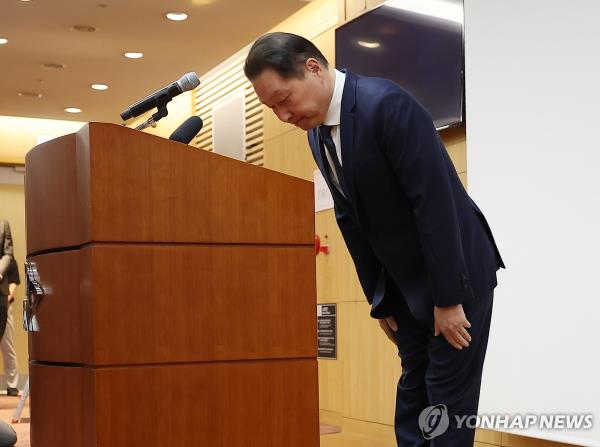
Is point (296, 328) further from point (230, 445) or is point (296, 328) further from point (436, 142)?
point (436, 142)

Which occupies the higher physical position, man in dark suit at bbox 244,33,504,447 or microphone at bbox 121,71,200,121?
microphone at bbox 121,71,200,121

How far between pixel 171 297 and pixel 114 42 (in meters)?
5.46

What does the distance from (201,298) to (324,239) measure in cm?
398

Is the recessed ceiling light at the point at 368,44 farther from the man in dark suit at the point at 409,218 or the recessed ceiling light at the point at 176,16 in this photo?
the man in dark suit at the point at 409,218

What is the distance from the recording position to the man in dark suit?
6.33 feet

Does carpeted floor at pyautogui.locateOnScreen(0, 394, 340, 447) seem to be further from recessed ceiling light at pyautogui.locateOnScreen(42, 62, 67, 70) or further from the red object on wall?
recessed ceiling light at pyautogui.locateOnScreen(42, 62, 67, 70)

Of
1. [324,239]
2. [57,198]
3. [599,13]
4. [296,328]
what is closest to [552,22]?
[599,13]

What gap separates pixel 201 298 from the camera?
8.25 feet

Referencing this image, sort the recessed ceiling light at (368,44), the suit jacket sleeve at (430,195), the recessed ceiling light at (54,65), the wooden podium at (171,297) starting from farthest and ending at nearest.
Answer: the recessed ceiling light at (54,65) < the recessed ceiling light at (368,44) < the wooden podium at (171,297) < the suit jacket sleeve at (430,195)

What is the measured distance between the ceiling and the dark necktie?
4.70 metres

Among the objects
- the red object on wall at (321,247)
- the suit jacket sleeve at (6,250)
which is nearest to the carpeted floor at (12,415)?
the suit jacket sleeve at (6,250)

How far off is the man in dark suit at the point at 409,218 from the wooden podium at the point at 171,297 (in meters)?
0.48

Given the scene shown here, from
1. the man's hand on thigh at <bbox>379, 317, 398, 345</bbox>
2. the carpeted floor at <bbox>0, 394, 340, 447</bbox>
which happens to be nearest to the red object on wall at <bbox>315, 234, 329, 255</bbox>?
the carpeted floor at <bbox>0, 394, 340, 447</bbox>

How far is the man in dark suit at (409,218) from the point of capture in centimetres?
193
